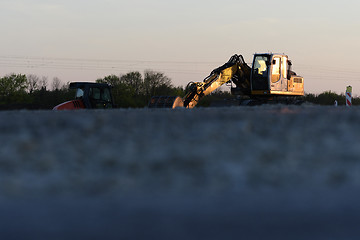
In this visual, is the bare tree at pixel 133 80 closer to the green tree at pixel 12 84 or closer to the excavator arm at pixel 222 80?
the green tree at pixel 12 84

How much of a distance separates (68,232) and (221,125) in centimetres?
21

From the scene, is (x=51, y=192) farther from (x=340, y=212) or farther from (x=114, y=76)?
(x=114, y=76)

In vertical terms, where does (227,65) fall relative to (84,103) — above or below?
above

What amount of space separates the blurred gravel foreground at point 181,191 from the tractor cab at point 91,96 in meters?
15.4

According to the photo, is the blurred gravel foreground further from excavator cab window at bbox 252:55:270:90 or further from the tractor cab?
excavator cab window at bbox 252:55:270:90

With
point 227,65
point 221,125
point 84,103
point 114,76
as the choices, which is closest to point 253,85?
point 227,65

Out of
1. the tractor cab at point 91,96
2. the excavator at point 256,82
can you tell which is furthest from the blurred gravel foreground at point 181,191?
the excavator at point 256,82

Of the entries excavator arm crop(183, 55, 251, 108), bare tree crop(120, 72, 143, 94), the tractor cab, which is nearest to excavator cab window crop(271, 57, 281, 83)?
excavator arm crop(183, 55, 251, 108)

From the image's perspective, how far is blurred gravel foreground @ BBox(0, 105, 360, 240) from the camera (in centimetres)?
39

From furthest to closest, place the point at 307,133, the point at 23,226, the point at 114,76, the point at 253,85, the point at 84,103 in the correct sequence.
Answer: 1. the point at 114,76
2. the point at 253,85
3. the point at 84,103
4. the point at 307,133
5. the point at 23,226

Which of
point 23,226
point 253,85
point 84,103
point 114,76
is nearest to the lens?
point 23,226

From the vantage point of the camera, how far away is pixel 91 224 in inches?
15.3

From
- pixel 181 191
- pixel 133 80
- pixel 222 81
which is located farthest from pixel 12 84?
pixel 181 191

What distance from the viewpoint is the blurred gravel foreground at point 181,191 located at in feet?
1.28
